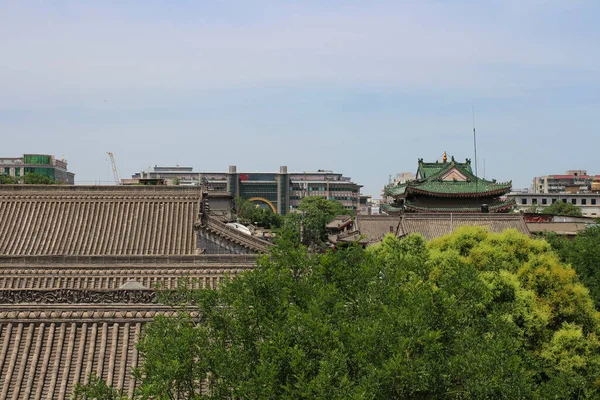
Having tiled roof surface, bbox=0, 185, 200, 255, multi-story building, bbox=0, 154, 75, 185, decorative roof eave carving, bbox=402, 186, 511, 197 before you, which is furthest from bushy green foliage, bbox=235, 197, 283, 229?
tiled roof surface, bbox=0, 185, 200, 255

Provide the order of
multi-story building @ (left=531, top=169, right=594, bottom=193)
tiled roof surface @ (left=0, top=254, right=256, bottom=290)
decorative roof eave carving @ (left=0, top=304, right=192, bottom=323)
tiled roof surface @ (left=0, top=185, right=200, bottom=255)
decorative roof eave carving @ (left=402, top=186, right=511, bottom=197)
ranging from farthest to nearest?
multi-story building @ (left=531, top=169, right=594, bottom=193), decorative roof eave carving @ (left=402, top=186, right=511, bottom=197), tiled roof surface @ (left=0, top=185, right=200, bottom=255), tiled roof surface @ (left=0, top=254, right=256, bottom=290), decorative roof eave carving @ (left=0, top=304, right=192, bottom=323)

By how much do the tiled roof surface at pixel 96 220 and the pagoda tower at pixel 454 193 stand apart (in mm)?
27072

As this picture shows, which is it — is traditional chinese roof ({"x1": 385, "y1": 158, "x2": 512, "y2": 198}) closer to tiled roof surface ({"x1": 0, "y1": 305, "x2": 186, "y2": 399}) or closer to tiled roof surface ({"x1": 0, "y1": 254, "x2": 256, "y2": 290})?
tiled roof surface ({"x1": 0, "y1": 254, "x2": 256, "y2": 290})

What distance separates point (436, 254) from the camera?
1034 inches

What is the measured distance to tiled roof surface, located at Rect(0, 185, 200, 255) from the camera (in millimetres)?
29859

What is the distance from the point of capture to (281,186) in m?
158

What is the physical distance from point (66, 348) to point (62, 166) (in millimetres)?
144323

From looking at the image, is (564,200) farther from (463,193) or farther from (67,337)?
(67,337)

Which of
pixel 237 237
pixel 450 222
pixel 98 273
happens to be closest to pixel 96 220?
pixel 237 237

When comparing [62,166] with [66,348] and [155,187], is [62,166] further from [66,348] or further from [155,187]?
[66,348]

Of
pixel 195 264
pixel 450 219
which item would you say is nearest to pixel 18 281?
pixel 195 264

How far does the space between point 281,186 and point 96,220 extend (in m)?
127

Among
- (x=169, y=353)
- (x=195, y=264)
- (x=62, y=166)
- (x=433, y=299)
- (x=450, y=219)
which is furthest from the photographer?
(x=62, y=166)

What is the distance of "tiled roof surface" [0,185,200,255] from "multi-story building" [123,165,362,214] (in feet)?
386
